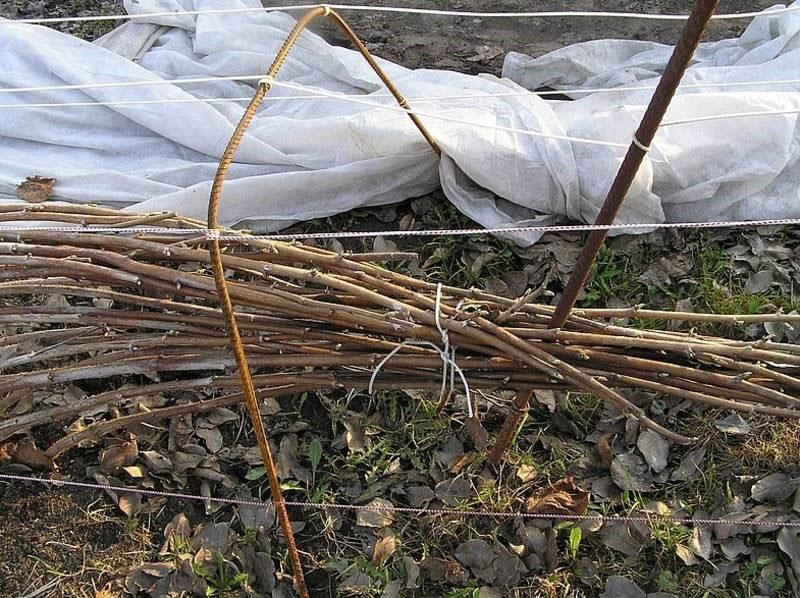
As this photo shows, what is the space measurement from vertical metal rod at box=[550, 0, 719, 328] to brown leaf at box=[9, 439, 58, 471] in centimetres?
119

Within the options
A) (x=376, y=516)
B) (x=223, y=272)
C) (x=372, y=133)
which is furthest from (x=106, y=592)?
(x=372, y=133)

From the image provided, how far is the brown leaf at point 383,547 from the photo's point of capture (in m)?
1.65

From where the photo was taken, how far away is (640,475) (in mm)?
1763

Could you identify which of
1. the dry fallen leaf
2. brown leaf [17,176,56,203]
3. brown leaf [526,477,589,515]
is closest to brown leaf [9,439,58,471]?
the dry fallen leaf

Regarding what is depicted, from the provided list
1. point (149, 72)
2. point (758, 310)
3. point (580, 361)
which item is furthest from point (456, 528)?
point (149, 72)

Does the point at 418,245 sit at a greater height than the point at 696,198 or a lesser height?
lesser

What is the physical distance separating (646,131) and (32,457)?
1.51 m

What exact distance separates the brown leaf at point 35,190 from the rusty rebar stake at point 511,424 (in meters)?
1.52

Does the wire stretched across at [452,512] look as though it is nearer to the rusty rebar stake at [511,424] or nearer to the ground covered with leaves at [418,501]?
the ground covered with leaves at [418,501]

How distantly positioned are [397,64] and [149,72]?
85cm

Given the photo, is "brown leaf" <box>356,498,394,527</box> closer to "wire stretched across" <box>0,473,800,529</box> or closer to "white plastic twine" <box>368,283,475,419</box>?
"wire stretched across" <box>0,473,800,529</box>

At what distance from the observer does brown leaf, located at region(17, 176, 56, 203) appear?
2.29 m

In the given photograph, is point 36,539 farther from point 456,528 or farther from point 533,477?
point 533,477

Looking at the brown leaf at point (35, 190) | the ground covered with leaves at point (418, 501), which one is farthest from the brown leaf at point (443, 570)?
the brown leaf at point (35, 190)
